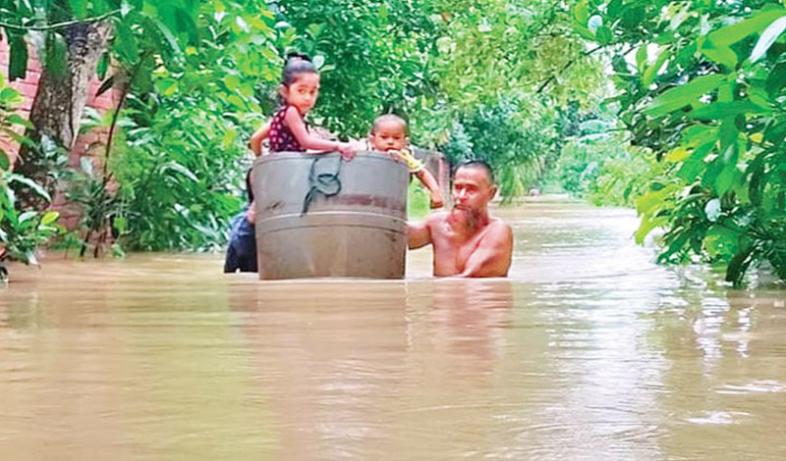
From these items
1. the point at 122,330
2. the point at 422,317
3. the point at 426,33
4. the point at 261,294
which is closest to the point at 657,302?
the point at 422,317

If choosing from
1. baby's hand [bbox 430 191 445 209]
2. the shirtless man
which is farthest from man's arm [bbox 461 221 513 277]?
baby's hand [bbox 430 191 445 209]

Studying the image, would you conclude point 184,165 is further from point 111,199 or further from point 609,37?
point 609,37

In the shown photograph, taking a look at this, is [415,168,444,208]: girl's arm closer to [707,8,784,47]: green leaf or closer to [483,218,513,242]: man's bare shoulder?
[483,218,513,242]: man's bare shoulder

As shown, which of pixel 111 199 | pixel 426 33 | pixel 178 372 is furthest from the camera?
pixel 426 33

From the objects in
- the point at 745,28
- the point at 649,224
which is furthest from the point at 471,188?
the point at 745,28

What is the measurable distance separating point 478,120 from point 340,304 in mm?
23063

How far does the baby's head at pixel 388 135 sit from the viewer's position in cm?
543

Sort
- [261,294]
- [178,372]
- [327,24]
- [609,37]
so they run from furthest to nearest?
[327,24], [609,37], [261,294], [178,372]

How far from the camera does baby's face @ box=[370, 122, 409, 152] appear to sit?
5.43 meters

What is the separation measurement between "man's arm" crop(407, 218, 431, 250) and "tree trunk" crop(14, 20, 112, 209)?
2.37 meters

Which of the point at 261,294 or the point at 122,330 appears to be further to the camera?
the point at 261,294

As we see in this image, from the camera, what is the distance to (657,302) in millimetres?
3428

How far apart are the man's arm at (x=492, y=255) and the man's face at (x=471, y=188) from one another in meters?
0.15

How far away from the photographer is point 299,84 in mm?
5457
